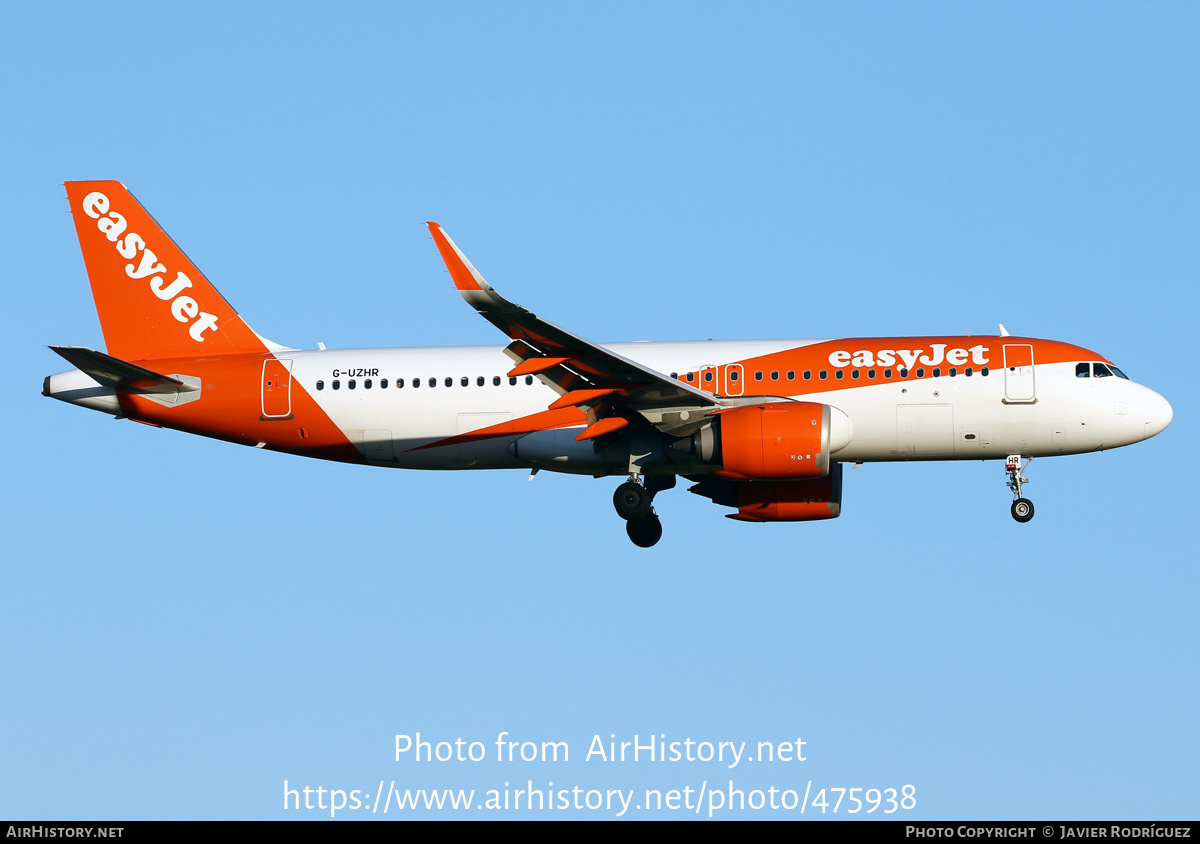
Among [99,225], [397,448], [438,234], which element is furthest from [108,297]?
[438,234]

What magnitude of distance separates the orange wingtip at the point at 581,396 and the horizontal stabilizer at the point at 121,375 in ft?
30.4

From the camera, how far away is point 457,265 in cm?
2692

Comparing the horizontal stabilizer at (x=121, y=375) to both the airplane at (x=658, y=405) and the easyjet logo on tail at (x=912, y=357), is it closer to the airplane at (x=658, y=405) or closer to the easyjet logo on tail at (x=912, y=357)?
the airplane at (x=658, y=405)

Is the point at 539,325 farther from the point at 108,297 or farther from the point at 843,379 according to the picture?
the point at 108,297

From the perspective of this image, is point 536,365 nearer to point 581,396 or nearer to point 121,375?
point 581,396

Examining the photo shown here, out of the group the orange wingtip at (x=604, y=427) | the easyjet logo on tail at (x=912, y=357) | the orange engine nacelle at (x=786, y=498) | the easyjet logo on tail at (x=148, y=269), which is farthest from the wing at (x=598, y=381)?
the easyjet logo on tail at (x=148, y=269)

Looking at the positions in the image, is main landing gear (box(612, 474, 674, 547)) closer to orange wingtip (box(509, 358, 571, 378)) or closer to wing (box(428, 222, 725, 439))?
wing (box(428, 222, 725, 439))

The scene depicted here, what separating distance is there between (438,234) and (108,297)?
13118mm

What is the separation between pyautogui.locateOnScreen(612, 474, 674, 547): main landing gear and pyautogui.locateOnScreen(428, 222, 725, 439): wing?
61.8 inches

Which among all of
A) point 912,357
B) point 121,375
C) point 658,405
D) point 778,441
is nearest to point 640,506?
point 658,405

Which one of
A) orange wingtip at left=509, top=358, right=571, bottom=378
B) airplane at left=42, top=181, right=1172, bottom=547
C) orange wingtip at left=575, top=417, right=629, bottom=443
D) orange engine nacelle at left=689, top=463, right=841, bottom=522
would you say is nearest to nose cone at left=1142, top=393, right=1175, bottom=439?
airplane at left=42, top=181, right=1172, bottom=547

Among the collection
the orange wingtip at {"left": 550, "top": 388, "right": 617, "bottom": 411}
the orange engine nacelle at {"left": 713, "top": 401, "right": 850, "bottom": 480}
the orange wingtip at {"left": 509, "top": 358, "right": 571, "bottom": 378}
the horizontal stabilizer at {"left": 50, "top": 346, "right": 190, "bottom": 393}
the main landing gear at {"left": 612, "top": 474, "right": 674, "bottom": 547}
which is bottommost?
the main landing gear at {"left": 612, "top": 474, "right": 674, "bottom": 547}

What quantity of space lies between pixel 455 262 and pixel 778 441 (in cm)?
830

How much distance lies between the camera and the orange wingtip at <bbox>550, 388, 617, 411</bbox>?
3148 centimetres
